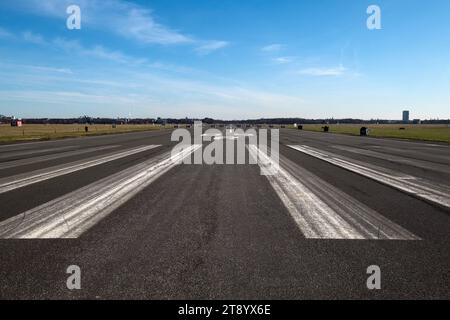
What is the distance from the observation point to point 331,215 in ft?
21.1

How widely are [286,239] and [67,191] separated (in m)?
5.65

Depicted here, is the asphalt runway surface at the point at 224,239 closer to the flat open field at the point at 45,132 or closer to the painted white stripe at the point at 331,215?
the painted white stripe at the point at 331,215

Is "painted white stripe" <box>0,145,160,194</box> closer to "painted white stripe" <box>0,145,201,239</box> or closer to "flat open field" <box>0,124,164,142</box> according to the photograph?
"painted white stripe" <box>0,145,201,239</box>

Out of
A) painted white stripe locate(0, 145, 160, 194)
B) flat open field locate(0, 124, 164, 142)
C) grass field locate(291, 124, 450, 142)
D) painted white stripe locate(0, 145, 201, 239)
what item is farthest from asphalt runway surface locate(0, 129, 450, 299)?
grass field locate(291, 124, 450, 142)

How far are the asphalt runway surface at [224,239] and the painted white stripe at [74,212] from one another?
0.02 metres

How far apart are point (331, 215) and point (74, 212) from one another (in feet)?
14.3

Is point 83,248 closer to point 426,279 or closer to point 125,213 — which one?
point 125,213

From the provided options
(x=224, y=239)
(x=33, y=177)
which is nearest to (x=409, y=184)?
(x=224, y=239)

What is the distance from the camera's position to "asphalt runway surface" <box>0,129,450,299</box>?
3.65m

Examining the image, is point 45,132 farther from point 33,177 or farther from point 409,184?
point 409,184

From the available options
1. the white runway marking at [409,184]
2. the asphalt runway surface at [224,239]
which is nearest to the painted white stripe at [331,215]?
the asphalt runway surface at [224,239]
